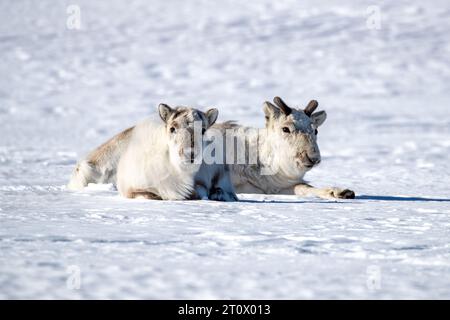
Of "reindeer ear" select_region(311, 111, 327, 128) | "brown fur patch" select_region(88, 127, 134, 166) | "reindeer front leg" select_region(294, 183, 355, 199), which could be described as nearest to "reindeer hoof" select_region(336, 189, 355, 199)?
"reindeer front leg" select_region(294, 183, 355, 199)

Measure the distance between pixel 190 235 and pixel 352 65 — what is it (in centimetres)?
2192

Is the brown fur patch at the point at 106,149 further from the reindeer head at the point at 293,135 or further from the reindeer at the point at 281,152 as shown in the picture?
the reindeer head at the point at 293,135

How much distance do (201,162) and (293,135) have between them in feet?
4.20

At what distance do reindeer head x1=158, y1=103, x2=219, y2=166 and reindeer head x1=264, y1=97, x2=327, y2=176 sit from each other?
3.77 feet

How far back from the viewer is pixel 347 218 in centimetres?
825

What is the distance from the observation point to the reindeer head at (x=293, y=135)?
31.7 ft

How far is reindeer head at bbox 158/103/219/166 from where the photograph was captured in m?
8.70

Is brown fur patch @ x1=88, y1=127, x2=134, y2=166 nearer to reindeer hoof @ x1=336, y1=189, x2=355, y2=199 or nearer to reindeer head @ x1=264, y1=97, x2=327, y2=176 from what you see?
reindeer head @ x1=264, y1=97, x2=327, y2=176

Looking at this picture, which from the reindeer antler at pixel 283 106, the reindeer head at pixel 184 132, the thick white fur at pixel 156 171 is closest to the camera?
the reindeer head at pixel 184 132

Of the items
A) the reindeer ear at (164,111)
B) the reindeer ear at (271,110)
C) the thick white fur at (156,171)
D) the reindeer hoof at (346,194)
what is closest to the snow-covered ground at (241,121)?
the reindeer hoof at (346,194)

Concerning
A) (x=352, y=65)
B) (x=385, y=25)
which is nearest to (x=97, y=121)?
(x=352, y=65)

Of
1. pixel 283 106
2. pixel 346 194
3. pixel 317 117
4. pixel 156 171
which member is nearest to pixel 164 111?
pixel 156 171

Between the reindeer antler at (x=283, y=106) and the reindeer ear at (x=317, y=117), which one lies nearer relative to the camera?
the reindeer antler at (x=283, y=106)
